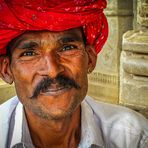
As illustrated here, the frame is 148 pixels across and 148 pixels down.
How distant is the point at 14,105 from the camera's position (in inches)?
84.2

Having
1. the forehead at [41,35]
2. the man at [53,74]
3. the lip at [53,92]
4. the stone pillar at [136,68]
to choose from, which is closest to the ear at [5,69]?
the man at [53,74]

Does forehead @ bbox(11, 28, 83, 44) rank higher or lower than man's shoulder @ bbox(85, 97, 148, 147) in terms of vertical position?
higher

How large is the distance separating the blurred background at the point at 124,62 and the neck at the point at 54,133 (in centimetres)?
84

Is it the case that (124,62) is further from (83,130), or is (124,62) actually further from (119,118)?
(83,130)

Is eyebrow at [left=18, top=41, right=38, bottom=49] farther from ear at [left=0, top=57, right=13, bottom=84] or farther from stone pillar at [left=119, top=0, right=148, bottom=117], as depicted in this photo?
stone pillar at [left=119, top=0, right=148, bottom=117]

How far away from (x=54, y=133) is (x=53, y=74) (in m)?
0.40

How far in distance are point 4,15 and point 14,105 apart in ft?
1.75

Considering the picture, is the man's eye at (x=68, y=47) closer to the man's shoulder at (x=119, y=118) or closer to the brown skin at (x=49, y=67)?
the brown skin at (x=49, y=67)

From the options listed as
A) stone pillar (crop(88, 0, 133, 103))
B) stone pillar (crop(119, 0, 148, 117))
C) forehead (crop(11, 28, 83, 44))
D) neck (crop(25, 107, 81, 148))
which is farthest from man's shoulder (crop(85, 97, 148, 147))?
stone pillar (crop(88, 0, 133, 103))

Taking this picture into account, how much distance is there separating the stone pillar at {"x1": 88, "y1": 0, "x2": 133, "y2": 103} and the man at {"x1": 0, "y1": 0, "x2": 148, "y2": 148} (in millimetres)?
2645

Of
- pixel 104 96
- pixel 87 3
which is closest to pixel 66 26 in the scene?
pixel 87 3

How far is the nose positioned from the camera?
1.72m

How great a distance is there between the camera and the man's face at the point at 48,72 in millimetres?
1740

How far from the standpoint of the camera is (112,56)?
4906 millimetres
